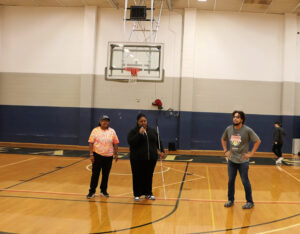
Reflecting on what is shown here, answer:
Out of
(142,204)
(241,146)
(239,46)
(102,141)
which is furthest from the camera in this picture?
(239,46)

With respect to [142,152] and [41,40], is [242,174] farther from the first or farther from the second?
[41,40]

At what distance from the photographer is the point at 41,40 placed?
16484mm

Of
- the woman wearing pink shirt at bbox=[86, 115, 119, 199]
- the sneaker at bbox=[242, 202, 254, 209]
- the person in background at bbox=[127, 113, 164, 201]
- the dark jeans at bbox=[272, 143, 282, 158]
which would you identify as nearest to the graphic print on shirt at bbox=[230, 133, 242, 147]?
the sneaker at bbox=[242, 202, 254, 209]

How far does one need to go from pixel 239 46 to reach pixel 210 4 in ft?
7.89

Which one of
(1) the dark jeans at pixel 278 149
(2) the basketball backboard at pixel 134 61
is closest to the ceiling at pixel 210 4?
(2) the basketball backboard at pixel 134 61

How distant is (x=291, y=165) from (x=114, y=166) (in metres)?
6.30

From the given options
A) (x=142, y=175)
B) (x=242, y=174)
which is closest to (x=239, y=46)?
(x=242, y=174)

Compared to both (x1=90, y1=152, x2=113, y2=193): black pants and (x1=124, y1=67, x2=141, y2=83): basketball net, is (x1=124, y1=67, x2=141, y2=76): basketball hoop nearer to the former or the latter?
(x1=124, y1=67, x2=141, y2=83): basketball net

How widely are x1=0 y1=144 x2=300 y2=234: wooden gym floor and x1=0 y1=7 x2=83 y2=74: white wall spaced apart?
7.66 meters

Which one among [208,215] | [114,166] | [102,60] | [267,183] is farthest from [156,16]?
[208,215]

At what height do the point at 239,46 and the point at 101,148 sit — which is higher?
the point at 239,46

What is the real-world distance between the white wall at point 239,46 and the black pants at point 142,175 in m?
10.3

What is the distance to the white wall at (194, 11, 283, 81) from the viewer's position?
1579 centimetres

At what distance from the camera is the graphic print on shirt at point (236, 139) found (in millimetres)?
5691
